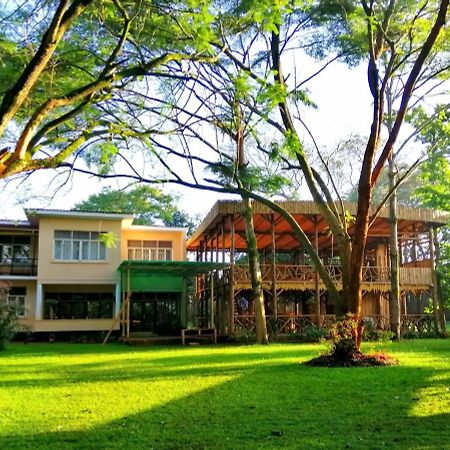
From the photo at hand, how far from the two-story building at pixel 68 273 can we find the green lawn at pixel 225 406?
1189 centimetres

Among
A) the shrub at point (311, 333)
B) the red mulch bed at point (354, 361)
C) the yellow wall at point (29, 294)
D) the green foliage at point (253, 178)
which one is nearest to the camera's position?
the red mulch bed at point (354, 361)

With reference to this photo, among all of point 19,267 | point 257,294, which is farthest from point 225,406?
point 19,267

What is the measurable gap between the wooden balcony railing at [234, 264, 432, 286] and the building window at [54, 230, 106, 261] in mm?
7269

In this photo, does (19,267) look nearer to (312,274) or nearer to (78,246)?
(78,246)

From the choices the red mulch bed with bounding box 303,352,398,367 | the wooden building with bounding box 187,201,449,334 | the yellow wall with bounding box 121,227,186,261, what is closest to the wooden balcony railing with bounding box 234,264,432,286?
the wooden building with bounding box 187,201,449,334

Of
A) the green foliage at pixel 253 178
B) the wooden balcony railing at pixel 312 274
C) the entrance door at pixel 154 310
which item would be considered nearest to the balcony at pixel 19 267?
the entrance door at pixel 154 310

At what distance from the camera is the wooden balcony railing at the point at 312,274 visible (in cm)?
2055

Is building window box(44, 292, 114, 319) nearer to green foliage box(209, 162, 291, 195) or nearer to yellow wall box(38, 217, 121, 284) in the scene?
yellow wall box(38, 217, 121, 284)

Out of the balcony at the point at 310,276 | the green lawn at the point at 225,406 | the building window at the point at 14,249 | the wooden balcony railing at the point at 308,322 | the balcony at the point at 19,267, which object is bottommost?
the green lawn at the point at 225,406

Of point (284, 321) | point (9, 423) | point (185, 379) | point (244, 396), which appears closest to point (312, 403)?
point (244, 396)

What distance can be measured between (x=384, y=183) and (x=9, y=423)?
41.8 meters

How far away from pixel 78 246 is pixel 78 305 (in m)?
2.87

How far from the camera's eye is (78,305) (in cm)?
2472

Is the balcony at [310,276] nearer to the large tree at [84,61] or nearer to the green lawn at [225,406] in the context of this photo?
the green lawn at [225,406]
